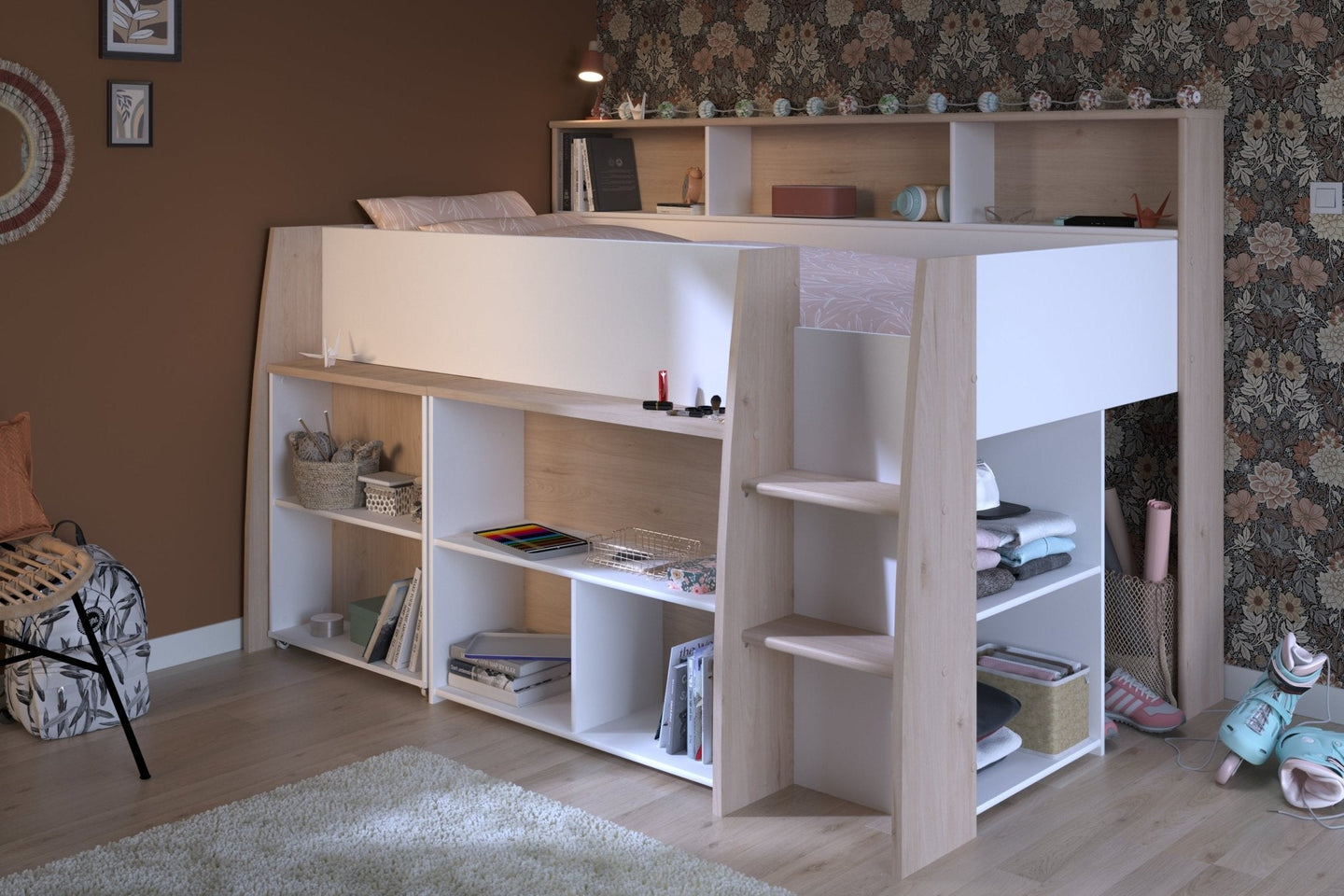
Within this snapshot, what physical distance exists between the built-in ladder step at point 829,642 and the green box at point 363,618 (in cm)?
128

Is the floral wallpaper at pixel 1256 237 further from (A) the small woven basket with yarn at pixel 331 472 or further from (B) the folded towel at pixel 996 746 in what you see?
(A) the small woven basket with yarn at pixel 331 472

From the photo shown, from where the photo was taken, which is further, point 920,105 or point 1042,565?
point 920,105

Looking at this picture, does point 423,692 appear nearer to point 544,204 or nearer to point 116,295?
point 116,295

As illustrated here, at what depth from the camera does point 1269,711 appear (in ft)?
10.1

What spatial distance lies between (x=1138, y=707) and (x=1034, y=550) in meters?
0.59

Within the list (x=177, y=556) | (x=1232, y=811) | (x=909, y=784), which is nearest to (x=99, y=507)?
(x=177, y=556)

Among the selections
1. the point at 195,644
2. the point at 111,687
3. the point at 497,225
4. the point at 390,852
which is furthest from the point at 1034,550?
the point at 195,644

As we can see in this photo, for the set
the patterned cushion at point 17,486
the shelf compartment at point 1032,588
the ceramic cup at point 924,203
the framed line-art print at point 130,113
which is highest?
the framed line-art print at point 130,113

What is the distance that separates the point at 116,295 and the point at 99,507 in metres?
0.53

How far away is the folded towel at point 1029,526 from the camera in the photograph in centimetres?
299

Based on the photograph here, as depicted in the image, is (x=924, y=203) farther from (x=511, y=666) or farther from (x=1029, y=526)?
(x=511, y=666)

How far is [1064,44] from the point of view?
12.0 ft

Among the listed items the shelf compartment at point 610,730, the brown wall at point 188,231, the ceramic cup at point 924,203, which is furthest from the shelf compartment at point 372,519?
the ceramic cup at point 924,203

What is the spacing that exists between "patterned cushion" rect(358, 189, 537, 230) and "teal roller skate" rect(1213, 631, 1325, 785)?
92.4 inches
